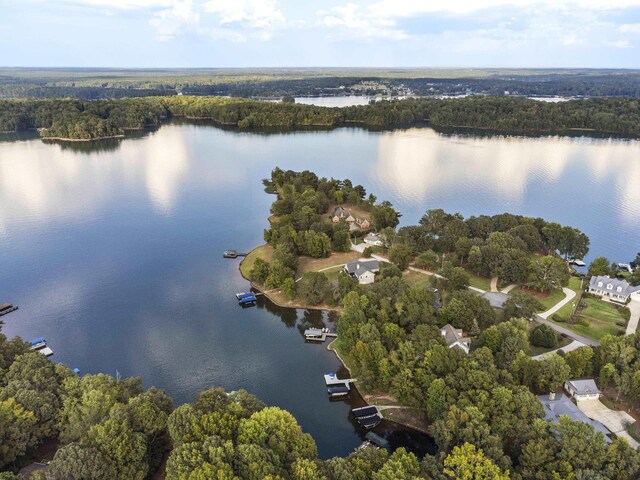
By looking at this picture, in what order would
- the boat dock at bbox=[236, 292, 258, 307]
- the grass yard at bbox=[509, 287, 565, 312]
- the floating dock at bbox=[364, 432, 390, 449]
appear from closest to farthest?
the floating dock at bbox=[364, 432, 390, 449], the grass yard at bbox=[509, 287, 565, 312], the boat dock at bbox=[236, 292, 258, 307]

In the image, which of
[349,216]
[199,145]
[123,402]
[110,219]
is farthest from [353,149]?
[123,402]

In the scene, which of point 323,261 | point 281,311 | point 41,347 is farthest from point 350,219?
point 41,347

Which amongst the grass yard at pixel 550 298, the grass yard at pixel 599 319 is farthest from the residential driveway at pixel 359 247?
the grass yard at pixel 599 319

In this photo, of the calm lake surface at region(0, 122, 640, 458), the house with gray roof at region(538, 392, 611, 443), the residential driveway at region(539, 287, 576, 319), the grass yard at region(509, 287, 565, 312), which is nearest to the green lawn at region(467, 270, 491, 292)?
the grass yard at region(509, 287, 565, 312)

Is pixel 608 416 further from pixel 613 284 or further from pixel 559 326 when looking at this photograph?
pixel 613 284

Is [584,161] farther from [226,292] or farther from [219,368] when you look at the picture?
[219,368]

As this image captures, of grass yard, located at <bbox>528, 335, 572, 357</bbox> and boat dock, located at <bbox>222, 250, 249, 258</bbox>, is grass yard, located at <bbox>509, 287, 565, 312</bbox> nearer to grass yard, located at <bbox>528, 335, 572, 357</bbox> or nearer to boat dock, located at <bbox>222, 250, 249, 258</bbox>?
grass yard, located at <bbox>528, 335, 572, 357</bbox>

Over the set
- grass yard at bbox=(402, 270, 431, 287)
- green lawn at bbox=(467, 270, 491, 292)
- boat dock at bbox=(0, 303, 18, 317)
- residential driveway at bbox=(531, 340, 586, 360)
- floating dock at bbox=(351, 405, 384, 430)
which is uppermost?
grass yard at bbox=(402, 270, 431, 287)
